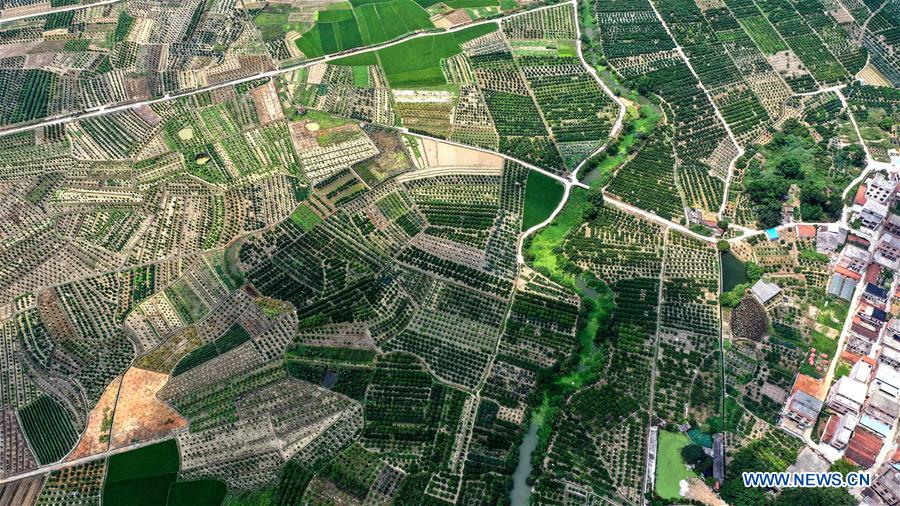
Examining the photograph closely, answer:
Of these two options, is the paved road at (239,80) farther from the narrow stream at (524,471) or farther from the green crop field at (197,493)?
the narrow stream at (524,471)

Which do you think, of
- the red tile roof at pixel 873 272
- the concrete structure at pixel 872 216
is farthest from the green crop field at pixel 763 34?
the red tile roof at pixel 873 272

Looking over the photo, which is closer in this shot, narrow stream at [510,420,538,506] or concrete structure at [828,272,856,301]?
narrow stream at [510,420,538,506]

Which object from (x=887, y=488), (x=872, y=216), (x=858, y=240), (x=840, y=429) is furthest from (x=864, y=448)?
(x=872, y=216)

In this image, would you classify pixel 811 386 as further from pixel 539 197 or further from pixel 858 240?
pixel 539 197

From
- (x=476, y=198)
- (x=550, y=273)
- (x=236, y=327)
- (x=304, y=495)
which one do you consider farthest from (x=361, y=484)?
(x=476, y=198)

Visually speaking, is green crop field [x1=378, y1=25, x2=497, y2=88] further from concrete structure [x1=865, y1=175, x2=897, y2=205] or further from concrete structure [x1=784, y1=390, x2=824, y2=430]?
concrete structure [x1=784, y1=390, x2=824, y2=430]

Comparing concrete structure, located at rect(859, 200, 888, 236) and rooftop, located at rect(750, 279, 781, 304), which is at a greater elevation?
concrete structure, located at rect(859, 200, 888, 236)

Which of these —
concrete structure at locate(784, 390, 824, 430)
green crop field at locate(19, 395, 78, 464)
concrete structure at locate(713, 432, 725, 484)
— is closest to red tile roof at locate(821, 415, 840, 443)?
concrete structure at locate(784, 390, 824, 430)
